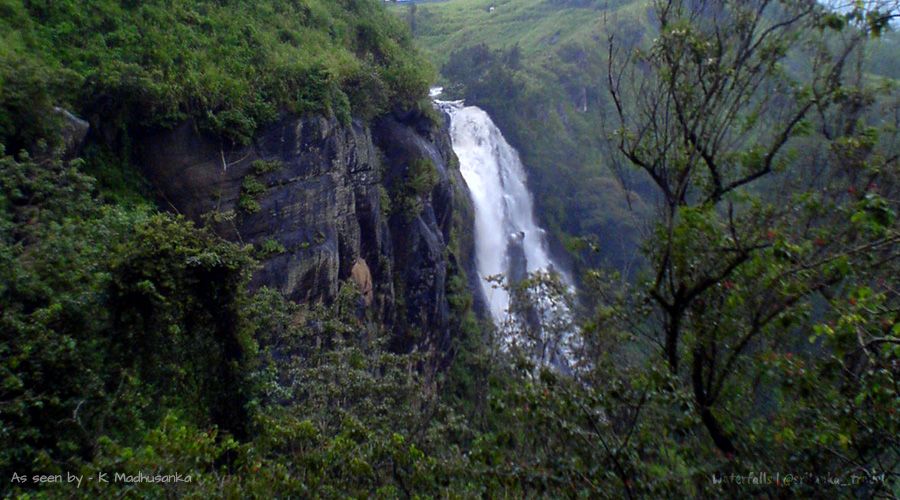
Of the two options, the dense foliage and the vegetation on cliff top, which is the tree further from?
the vegetation on cliff top

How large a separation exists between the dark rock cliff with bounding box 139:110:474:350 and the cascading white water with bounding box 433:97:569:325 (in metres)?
7.63

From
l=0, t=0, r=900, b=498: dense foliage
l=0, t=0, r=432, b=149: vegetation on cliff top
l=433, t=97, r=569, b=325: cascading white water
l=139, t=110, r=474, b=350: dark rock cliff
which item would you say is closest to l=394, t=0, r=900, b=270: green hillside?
l=433, t=97, r=569, b=325: cascading white water

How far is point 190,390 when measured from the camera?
27.6 feet

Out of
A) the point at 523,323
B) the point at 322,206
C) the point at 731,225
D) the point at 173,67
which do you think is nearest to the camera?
the point at 731,225

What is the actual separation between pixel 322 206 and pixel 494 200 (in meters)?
16.6

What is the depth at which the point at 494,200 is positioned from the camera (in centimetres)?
2908

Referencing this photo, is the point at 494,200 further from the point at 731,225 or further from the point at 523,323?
the point at 731,225

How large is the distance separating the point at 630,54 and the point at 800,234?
8.18 feet

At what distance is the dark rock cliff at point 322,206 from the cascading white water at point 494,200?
25.0 feet

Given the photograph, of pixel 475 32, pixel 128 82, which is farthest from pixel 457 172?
pixel 475 32

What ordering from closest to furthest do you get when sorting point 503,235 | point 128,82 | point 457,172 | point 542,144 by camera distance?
point 128,82 < point 457,172 < point 503,235 < point 542,144

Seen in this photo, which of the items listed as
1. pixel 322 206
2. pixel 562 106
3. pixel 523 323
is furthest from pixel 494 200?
pixel 562 106

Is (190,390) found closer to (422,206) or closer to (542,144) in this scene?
(422,206)

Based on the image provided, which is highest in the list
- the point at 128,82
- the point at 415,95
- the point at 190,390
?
the point at 128,82
